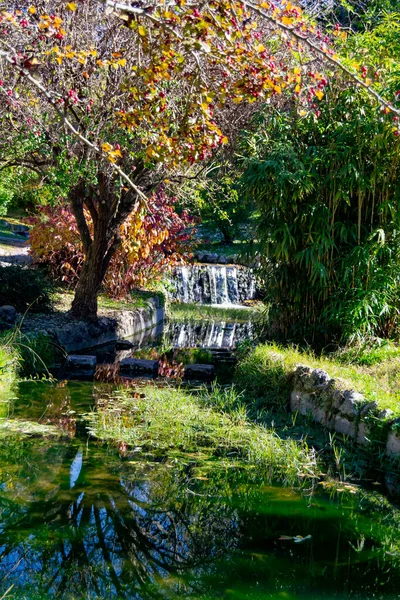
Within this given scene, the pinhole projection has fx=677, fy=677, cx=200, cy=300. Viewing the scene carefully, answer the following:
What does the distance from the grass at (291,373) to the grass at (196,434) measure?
2.26 feet

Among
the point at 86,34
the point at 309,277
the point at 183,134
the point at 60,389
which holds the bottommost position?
the point at 60,389

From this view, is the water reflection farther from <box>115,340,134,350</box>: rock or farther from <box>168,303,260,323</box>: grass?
<box>168,303,260,323</box>: grass

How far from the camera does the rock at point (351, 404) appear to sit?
6.05 m

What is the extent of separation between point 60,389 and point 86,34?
4075 mm

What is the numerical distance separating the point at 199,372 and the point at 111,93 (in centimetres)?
380

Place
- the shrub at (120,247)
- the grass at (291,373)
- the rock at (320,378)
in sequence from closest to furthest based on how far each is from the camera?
the grass at (291,373), the rock at (320,378), the shrub at (120,247)

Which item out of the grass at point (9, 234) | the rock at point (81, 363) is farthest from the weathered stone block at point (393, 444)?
the grass at point (9, 234)

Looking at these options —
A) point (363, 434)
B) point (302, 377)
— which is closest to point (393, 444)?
point (363, 434)

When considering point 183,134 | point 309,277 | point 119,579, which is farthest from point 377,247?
point 119,579

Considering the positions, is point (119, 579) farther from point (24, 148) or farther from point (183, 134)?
point (24, 148)

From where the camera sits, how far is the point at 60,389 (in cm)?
781

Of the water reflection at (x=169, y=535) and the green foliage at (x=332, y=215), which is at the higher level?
the green foliage at (x=332, y=215)

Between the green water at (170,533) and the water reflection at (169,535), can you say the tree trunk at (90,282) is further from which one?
the water reflection at (169,535)

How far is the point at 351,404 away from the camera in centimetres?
613
